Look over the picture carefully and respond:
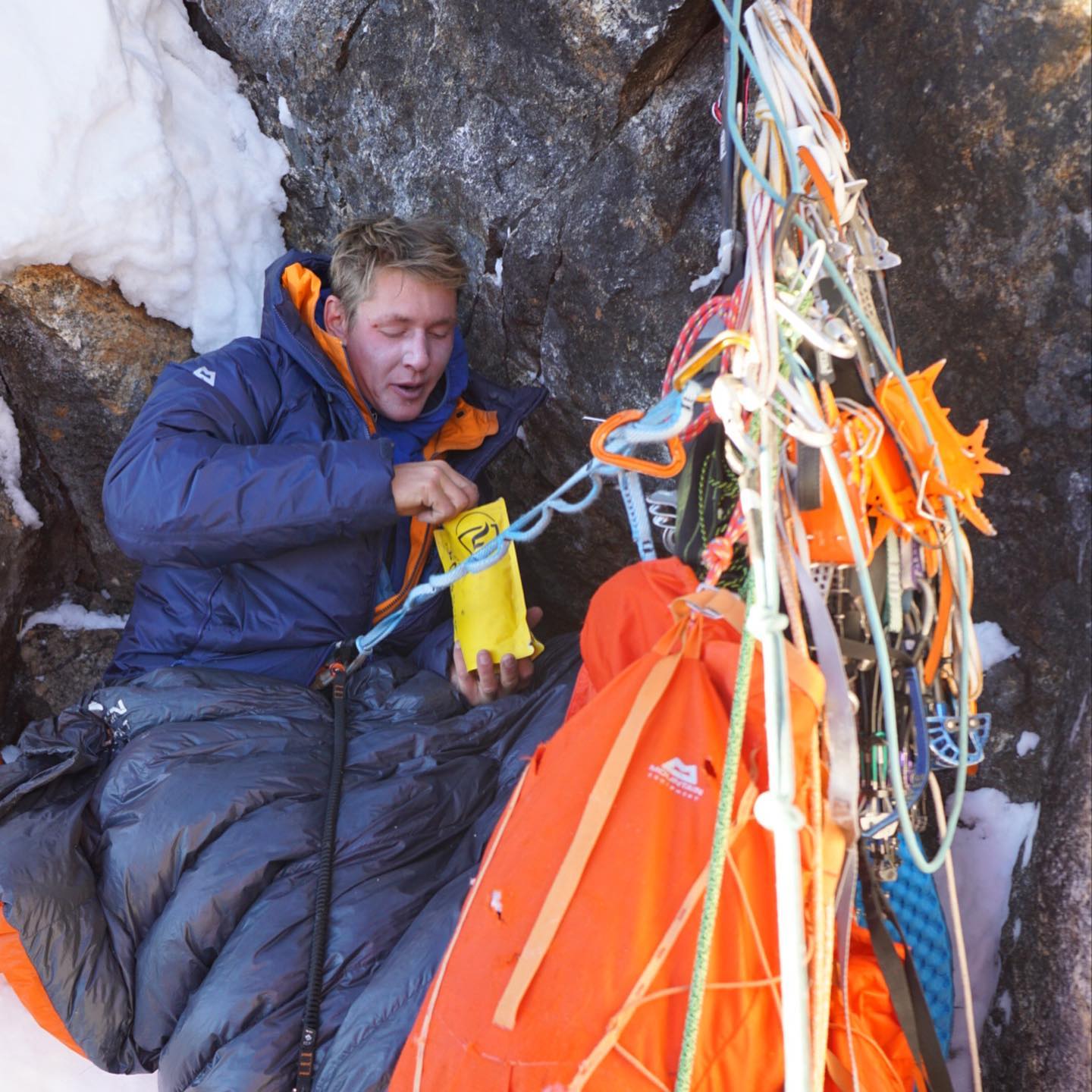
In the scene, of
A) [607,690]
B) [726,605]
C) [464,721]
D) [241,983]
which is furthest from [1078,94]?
[241,983]

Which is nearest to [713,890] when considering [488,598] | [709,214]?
[488,598]

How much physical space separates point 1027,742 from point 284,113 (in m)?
2.86

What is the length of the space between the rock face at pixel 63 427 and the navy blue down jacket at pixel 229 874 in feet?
3.04

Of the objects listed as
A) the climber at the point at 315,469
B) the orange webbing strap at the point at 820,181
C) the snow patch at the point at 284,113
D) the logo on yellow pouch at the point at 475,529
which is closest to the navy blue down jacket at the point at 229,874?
the climber at the point at 315,469

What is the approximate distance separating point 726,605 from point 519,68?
6.25ft

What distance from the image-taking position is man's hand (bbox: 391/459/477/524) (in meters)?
2.45

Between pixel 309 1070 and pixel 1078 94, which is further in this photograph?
pixel 1078 94

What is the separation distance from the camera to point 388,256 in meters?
2.73

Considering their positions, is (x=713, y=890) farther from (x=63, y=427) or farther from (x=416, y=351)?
(x=63, y=427)

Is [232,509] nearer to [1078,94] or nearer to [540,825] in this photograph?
[540,825]

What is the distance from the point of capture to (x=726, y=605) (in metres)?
1.52

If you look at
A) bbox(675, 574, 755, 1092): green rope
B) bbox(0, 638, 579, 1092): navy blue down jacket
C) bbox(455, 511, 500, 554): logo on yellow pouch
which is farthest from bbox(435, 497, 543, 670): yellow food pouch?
bbox(675, 574, 755, 1092): green rope

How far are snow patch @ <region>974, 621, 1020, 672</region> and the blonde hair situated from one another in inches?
62.4

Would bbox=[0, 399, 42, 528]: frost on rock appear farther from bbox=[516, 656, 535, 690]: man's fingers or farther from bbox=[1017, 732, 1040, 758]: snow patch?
bbox=[1017, 732, 1040, 758]: snow patch
